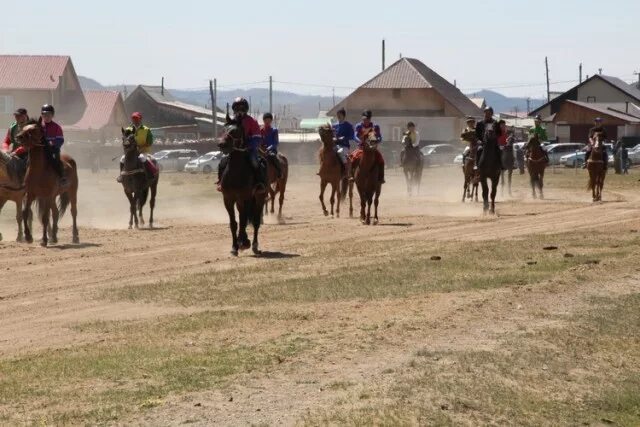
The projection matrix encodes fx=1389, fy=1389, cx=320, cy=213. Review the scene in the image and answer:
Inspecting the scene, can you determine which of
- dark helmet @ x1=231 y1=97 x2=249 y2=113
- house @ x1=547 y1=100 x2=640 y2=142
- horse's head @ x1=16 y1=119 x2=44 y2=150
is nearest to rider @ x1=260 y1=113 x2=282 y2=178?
horse's head @ x1=16 y1=119 x2=44 y2=150

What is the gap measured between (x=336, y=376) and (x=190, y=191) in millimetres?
41757

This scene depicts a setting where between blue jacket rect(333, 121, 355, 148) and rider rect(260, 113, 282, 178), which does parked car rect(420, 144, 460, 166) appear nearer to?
blue jacket rect(333, 121, 355, 148)

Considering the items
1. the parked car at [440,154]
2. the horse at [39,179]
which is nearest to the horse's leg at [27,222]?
the horse at [39,179]

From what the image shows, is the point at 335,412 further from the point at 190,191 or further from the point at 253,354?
the point at 190,191

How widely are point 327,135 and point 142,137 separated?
451cm

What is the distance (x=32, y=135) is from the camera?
2409 centimetres

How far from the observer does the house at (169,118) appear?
129125mm

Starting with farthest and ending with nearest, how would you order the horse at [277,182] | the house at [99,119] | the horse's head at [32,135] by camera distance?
the house at [99,119] → the horse at [277,182] → the horse's head at [32,135]

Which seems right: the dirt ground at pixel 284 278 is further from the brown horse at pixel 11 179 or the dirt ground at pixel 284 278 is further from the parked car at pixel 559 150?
the parked car at pixel 559 150

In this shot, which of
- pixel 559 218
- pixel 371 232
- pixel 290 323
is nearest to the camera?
pixel 290 323

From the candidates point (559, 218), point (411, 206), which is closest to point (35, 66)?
point (411, 206)

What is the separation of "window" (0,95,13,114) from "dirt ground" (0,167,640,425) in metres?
65.6

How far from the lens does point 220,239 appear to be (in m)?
25.5

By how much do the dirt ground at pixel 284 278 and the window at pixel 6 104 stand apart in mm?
65563
